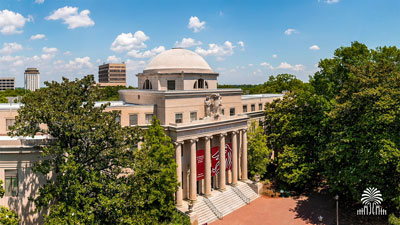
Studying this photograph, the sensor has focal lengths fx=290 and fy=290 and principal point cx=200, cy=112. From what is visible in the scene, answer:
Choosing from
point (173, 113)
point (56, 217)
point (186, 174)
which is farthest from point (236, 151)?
point (56, 217)

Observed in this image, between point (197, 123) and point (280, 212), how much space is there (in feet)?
53.0

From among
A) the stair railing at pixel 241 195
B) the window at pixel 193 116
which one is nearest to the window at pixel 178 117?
the window at pixel 193 116

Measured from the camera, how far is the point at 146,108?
3778 cm

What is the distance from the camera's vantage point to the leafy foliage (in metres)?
22.1

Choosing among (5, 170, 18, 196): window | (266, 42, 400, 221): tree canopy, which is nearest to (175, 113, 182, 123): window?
(266, 42, 400, 221): tree canopy

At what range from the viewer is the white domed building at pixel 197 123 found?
3700 centimetres

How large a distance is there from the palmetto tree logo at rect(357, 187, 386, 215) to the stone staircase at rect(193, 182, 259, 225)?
14.5 meters

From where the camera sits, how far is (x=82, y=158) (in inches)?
→ 965

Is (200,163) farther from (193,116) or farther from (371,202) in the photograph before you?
(371,202)

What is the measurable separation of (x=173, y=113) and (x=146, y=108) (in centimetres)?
357

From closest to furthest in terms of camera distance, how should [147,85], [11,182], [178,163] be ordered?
[11,182], [178,163], [147,85]

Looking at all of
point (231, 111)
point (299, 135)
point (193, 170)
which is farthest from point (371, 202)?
point (231, 111)

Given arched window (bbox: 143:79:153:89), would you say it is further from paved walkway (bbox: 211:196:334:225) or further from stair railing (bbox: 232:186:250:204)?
paved walkway (bbox: 211:196:334:225)

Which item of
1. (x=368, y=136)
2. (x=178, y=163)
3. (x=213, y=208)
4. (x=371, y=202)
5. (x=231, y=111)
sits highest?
(x=231, y=111)
